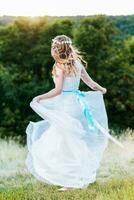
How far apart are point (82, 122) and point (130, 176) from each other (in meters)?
1.16

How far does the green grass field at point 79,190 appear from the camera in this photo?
6.89m

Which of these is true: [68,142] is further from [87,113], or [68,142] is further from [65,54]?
[65,54]

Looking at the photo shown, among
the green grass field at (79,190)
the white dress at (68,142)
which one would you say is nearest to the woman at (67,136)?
the white dress at (68,142)

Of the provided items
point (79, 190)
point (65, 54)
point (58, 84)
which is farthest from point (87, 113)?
point (79, 190)

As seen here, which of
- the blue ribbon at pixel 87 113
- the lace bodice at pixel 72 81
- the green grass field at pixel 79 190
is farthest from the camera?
the blue ribbon at pixel 87 113

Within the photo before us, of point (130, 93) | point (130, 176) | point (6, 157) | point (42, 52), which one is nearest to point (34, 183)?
point (130, 176)

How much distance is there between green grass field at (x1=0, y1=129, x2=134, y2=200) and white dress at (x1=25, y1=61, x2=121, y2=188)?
0.16 meters

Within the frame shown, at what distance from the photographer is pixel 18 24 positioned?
2439 cm

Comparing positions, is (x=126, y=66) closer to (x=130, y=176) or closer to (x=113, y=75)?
(x=113, y=75)

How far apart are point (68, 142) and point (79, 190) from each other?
536 millimetres

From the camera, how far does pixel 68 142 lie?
7344 mm

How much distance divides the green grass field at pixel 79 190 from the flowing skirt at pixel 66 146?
0.51 feet

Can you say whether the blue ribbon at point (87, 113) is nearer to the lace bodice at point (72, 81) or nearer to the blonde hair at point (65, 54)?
the lace bodice at point (72, 81)

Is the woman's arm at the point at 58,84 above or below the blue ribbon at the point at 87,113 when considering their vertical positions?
above
